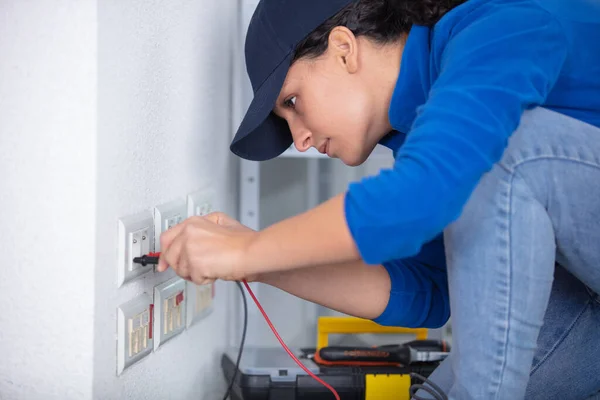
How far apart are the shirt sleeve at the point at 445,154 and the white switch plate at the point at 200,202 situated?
530 mm

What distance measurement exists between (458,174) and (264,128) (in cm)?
49

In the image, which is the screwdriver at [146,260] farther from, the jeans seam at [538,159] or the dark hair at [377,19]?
the jeans seam at [538,159]

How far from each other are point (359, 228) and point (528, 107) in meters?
0.29

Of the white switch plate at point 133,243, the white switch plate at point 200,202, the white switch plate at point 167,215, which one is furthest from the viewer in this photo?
the white switch plate at point 200,202

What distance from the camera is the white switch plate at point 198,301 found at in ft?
4.17

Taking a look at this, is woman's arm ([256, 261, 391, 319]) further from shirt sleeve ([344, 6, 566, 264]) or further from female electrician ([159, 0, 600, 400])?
shirt sleeve ([344, 6, 566, 264])

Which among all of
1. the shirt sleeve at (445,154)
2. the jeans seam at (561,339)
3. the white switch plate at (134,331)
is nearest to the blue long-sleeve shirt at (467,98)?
the shirt sleeve at (445,154)

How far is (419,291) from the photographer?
1.14 metres

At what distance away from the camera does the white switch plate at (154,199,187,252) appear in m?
1.07

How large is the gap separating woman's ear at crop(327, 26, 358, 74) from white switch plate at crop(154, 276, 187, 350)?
43cm

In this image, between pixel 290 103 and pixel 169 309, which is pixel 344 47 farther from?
pixel 169 309

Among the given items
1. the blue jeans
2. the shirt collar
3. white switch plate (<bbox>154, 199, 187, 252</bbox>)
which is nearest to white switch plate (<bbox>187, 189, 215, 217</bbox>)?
white switch plate (<bbox>154, 199, 187, 252</bbox>)

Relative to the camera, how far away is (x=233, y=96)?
1.55 metres

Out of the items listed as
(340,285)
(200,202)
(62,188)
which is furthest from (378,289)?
(62,188)
